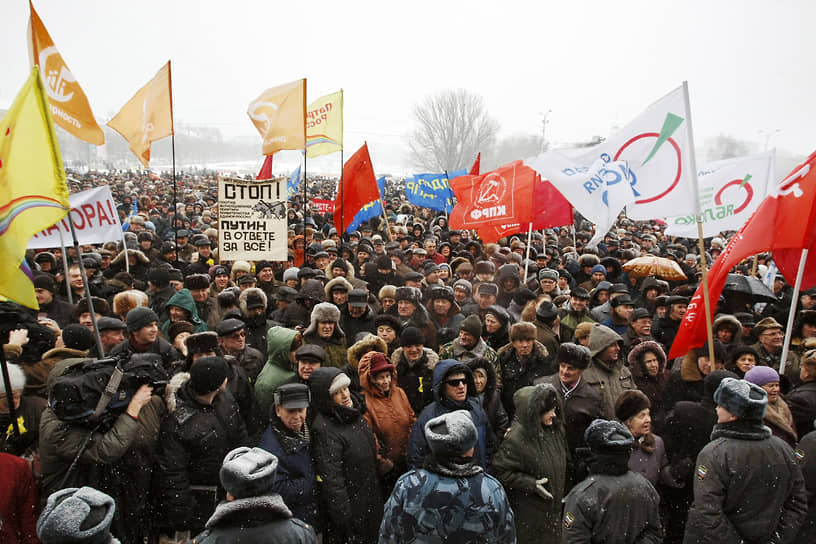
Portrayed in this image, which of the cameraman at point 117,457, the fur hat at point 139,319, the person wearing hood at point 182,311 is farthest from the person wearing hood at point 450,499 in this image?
the person wearing hood at point 182,311

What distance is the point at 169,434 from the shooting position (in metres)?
3.36

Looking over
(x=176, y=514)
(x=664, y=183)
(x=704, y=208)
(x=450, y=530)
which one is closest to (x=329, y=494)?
(x=176, y=514)

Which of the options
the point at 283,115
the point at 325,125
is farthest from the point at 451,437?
the point at 325,125

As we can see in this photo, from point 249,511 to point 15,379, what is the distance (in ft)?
6.97

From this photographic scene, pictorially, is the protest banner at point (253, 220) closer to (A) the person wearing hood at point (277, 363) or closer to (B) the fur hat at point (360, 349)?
(A) the person wearing hood at point (277, 363)

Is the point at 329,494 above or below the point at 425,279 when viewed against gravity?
below

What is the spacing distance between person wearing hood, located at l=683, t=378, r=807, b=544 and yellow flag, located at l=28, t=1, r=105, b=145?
276 inches

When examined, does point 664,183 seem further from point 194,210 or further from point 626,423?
point 194,210

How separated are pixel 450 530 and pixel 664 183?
3.82 metres

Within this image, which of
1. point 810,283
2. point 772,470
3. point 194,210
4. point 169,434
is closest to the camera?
point 772,470

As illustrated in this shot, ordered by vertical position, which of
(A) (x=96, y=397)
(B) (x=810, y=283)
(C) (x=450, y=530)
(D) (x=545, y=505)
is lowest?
(D) (x=545, y=505)

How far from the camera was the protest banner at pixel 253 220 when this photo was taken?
23.8ft

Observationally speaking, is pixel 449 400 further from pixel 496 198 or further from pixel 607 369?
pixel 496 198

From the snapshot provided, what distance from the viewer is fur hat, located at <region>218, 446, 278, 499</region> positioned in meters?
2.17
